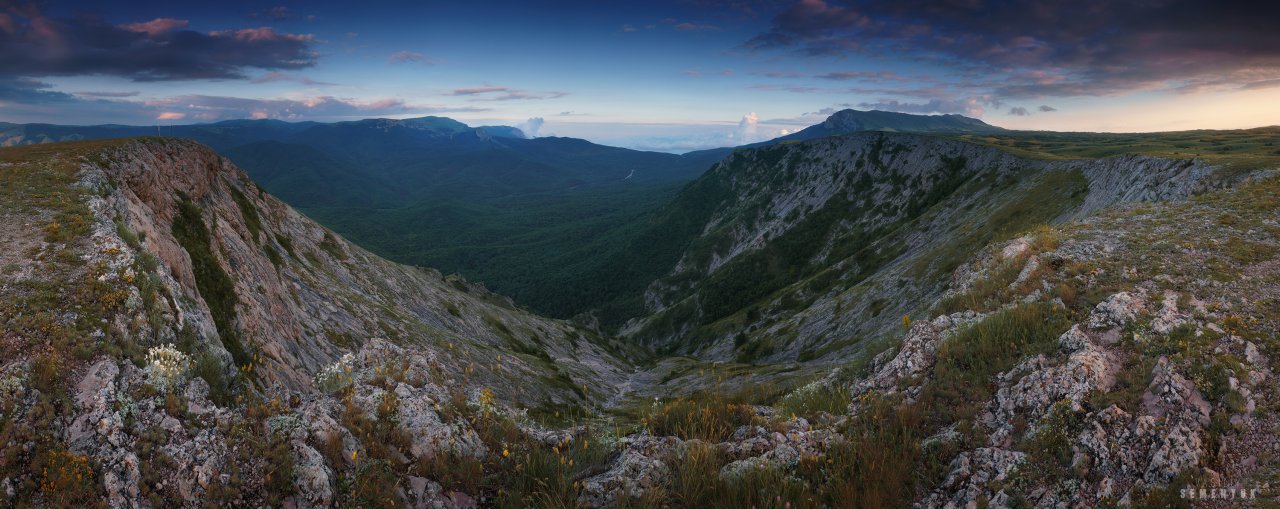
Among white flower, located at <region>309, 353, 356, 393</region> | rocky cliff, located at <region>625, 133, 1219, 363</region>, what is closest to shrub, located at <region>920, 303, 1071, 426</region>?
white flower, located at <region>309, 353, 356, 393</region>

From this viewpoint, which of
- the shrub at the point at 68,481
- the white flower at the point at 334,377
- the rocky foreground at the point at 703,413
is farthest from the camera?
the white flower at the point at 334,377

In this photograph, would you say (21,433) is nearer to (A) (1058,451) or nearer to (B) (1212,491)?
(A) (1058,451)

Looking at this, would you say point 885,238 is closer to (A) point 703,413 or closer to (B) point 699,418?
(A) point 703,413

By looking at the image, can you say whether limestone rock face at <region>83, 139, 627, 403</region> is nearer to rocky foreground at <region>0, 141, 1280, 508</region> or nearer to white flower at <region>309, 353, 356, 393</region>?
rocky foreground at <region>0, 141, 1280, 508</region>

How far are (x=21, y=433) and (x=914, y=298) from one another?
86657 mm

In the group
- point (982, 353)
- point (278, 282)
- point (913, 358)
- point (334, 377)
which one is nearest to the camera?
point (334, 377)

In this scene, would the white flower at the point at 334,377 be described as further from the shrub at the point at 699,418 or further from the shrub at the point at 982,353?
the shrub at the point at 982,353

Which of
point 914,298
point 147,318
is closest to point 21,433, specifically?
point 147,318

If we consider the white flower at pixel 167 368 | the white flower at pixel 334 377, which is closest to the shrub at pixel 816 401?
the white flower at pixel 334 377

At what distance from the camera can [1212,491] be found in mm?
7309

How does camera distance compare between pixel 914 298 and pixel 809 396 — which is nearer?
pixel 809 396

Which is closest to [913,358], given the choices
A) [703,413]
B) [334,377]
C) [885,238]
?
[703,413]

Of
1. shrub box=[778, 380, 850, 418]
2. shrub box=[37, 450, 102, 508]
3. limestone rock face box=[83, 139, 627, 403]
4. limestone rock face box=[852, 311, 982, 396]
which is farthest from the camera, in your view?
limestone rock face box=[83, 139, 627, 403]

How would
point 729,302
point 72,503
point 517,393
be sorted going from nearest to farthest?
1. point 72,503
2. point 517,393
3. point 729,302
